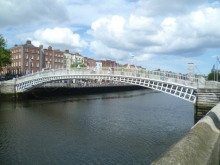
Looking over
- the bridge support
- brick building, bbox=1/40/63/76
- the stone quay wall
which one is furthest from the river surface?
brick building, bbox=1/40/63/76

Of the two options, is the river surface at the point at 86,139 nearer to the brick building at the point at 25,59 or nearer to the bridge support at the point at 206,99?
the bridge support at the point at 206,99

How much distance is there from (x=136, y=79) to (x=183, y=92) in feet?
14.5

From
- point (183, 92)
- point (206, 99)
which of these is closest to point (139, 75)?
point (183, 92)

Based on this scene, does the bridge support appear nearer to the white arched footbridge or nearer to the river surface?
the white arched footbridge

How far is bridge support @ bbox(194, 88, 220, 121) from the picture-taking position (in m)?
15.3

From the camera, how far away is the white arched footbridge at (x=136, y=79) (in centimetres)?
1683

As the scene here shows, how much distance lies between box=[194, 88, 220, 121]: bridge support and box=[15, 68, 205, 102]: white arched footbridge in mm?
635

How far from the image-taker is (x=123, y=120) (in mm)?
16641

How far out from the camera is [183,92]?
1678cm

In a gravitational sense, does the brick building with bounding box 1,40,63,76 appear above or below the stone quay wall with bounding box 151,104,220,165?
above

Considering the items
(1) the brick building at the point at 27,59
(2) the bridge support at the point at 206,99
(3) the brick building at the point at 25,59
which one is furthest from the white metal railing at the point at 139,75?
(1) the brick building at the point at 27,59

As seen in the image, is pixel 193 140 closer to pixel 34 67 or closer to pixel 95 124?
pixel 95 124

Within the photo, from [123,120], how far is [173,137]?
501cm

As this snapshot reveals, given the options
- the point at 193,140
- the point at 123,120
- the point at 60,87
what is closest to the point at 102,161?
the point at 193,140
